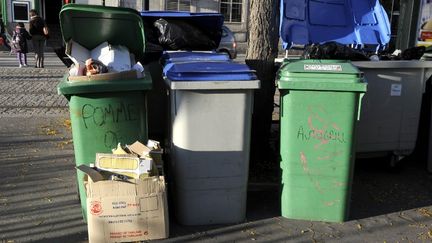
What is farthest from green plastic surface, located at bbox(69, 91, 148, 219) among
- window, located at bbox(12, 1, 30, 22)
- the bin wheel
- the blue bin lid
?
window, located at bbox(12, 1, 30, 22)

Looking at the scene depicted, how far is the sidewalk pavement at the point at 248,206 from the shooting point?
12.6 feet

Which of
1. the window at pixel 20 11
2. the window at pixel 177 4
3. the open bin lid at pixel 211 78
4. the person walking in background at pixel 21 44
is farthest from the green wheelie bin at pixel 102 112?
the window at pixel 177 4

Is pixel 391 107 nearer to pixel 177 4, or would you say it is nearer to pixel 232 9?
pixel 177 4

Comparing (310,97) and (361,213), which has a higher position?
(310,97)

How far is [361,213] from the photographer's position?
431cm

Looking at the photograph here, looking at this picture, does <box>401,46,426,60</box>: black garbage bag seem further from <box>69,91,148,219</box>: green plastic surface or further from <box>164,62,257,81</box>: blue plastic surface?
<box>69,91,148,219</box>: green plastic surface

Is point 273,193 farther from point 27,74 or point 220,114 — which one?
point 27,74

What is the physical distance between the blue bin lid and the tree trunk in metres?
1.25

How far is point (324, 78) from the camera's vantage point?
3.84 meters

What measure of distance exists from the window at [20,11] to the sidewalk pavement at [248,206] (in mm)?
17179

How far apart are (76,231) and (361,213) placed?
240 cm

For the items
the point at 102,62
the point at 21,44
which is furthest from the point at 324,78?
the point at 21,44

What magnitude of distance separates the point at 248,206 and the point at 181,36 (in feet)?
6.82

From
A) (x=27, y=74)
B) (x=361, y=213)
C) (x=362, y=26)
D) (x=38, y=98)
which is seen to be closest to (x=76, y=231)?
(x=361, y=213)
